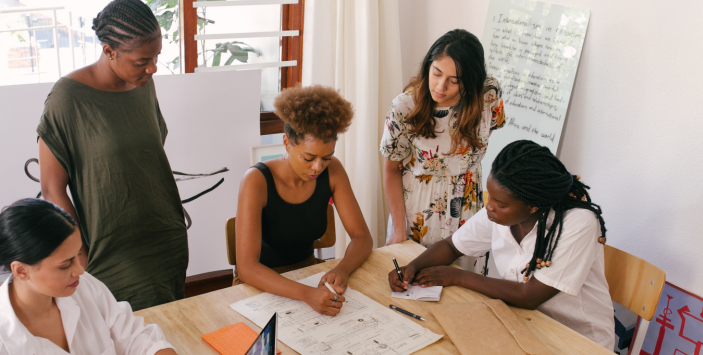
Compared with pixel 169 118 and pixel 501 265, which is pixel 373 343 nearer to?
pixel 501 265

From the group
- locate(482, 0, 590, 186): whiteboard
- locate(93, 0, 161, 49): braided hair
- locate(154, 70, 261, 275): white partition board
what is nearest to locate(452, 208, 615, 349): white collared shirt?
locate(482, 0, 590, 186): whiteboard

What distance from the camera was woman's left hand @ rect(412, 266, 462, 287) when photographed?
63.9 inches

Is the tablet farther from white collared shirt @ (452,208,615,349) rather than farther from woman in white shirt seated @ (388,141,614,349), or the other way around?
white collared shirt @ (452,208,615,349)

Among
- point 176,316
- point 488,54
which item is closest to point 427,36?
point 488,54

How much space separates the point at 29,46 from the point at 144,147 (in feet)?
4.09

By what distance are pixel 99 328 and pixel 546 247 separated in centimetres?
118

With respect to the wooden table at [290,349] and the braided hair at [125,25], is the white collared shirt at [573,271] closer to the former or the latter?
the wooden table at [290,349]

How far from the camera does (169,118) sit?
2.50m

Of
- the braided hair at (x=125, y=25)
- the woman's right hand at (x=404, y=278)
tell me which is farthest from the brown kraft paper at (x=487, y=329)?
the braided hair at (x=125, y=25)

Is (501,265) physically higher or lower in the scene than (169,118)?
lower

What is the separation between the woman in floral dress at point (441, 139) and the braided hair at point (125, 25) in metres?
0.95

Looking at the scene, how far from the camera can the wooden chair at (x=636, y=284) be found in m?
1.67

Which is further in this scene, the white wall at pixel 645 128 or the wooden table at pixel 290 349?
the white wall at pixel 645 128

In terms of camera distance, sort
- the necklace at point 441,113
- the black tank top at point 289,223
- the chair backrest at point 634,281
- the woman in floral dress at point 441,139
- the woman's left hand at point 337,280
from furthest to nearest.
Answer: the necklace at point 441,113 → the woman in floral dress at point 441,139 → the black tank top at point 289,223 → the chair backrest at point 634,281 → the woman's left hand at point 337,280
